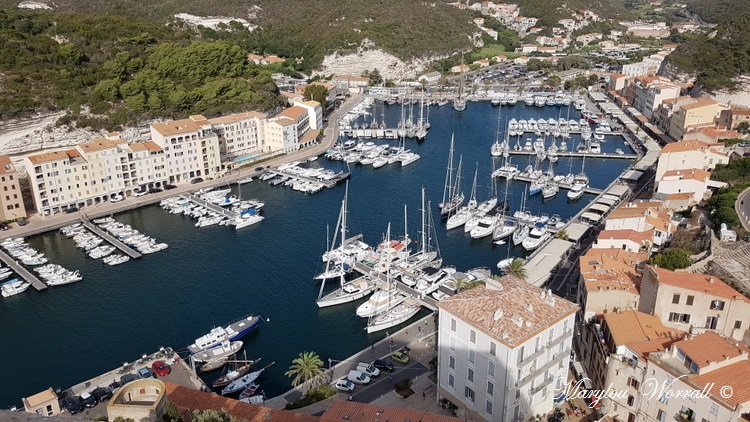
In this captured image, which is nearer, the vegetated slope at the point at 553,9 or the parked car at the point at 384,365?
the parked car at the point at 384,365

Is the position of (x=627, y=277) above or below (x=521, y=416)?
above

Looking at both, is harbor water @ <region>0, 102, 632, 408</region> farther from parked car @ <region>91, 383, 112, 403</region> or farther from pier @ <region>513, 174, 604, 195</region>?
parked car @ <region>91, 383, 112, 403</region>

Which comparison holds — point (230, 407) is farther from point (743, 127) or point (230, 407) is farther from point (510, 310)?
point (743, 127)

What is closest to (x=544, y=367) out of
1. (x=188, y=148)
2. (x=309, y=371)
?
(x=309, y=371)

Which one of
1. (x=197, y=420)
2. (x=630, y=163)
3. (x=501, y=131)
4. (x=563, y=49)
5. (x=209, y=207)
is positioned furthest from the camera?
(x=563, y=49)

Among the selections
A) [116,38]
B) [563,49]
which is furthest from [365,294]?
[563,49]

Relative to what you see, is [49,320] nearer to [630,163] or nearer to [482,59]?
[630,163]

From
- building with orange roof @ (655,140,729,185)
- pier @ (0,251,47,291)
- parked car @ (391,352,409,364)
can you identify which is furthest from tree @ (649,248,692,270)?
pier @ (0,251,47,291)

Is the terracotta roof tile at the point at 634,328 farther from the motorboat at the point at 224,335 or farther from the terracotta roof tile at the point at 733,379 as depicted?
the motorboat at the point at 224,335

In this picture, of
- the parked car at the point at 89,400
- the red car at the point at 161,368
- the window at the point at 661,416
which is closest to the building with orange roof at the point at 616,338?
the window at the point at 661,416
